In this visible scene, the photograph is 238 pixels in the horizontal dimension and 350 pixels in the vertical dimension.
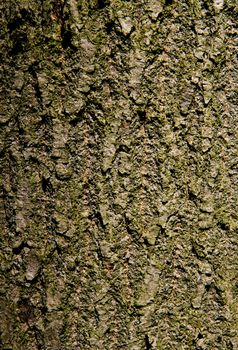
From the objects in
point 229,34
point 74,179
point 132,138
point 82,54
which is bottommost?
point 74,179

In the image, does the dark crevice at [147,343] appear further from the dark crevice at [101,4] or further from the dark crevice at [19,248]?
the dark crevice at [101,4]

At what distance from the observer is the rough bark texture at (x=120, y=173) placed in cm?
123

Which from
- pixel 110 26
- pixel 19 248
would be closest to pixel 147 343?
pixel 19 248

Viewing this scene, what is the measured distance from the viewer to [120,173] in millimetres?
1259

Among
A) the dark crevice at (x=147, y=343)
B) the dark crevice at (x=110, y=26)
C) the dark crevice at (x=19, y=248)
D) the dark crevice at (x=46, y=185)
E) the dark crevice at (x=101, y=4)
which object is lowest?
the dark crevice at (x=147, y=343)

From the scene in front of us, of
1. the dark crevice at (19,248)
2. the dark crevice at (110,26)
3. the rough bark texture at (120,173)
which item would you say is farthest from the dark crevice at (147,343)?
the dark crevice at (110,26)

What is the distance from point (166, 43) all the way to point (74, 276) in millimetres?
613

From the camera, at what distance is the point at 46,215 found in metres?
1.29

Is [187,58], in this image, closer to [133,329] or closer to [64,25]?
[64,25]

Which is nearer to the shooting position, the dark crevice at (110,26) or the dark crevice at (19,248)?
the dark crevice at (110,26)

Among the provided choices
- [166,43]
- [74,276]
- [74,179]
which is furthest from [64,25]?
[74,276]

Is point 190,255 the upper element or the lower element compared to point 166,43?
lower

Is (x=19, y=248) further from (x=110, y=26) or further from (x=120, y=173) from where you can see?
(x=110, y=26)

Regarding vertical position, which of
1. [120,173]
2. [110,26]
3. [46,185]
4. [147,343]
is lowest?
[147,343]
